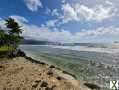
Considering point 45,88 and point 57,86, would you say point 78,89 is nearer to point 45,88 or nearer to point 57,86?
point 57,86

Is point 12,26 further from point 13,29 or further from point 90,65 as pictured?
point 90,65

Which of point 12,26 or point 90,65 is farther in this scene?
point 12,26

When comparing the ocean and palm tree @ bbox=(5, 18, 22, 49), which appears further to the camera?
palm tree @ bbox=(5, 18, 22, 49)

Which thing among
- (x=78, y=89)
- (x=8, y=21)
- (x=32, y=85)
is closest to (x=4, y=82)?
(x=32, y=85)

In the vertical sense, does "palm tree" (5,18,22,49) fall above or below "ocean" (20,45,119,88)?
above

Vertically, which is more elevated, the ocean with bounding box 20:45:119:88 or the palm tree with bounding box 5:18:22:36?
the palm tree with bounding box 5:18:22:36

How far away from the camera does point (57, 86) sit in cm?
2119

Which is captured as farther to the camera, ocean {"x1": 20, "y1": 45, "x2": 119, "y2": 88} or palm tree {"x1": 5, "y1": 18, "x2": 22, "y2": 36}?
palm tree {"x1": 5, "y1": 18, "x2": 22, "y2": 36}

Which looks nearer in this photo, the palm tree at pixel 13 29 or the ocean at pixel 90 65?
the ocean at pixel 90 65

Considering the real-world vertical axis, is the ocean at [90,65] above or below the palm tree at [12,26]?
below

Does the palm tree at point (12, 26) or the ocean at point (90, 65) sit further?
the palm tree at point (12, 26)

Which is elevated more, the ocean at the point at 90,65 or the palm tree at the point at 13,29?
the palm tree at the point at 13,29

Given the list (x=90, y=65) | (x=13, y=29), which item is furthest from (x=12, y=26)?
(x=90, y=65)

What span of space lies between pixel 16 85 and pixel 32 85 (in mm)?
1752
